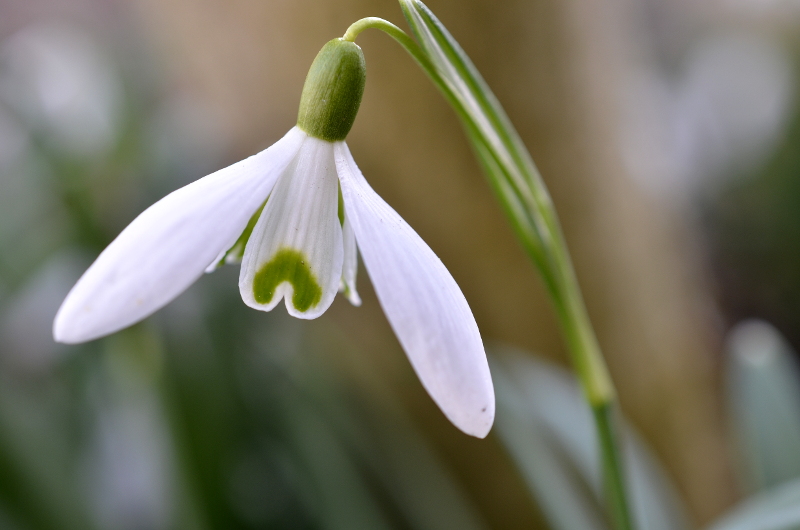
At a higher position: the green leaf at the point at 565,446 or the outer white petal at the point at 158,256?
the outer white petal at the point at 158,256

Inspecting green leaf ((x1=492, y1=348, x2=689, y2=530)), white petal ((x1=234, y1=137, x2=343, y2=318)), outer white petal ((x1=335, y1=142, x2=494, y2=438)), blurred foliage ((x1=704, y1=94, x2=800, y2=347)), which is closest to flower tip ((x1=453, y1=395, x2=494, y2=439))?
outer white petal ((x1=335, y1=142, x2=494, y2=438))

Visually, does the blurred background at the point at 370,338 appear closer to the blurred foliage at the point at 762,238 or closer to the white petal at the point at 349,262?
the white petal at the point at 349,262

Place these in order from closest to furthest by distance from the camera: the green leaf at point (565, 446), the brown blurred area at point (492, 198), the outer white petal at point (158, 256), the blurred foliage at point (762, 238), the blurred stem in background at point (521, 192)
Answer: the outer white petal at point (158, 256) < the blurred stem in background at point (521, 192) < the green leaf at point (565, 446) < the brown blurred area at point (492, 198) < the blurred foliage at point (762, 238)

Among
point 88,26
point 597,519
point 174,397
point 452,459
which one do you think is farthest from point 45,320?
point 88,26

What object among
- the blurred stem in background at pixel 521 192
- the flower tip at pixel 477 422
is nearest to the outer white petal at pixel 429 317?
the flower tip at pixel 477 422

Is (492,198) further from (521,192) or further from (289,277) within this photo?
(289,277)

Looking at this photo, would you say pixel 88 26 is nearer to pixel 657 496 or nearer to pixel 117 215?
pixel 117 215

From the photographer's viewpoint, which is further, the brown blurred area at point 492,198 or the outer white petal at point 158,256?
the brown blurred area at point 492,198
